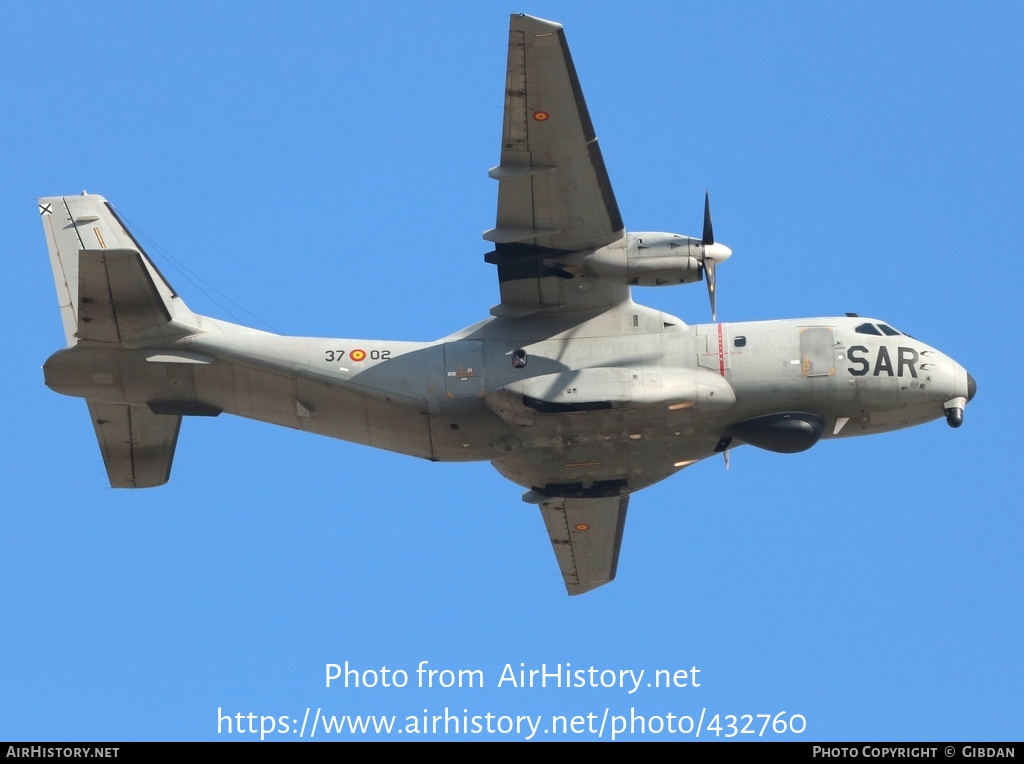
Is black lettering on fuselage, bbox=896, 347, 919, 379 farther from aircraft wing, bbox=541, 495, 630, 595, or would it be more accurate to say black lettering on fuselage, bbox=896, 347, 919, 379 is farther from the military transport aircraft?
aircraft wing, bbox=541, 495, 630, 595

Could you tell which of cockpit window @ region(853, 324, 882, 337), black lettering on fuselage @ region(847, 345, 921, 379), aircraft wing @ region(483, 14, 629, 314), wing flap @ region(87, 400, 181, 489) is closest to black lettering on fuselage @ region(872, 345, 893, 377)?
black lettering on fuselage @ region(847, 345, 921, 379)

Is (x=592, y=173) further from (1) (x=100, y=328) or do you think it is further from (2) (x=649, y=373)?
(1) (x=100, y=328)

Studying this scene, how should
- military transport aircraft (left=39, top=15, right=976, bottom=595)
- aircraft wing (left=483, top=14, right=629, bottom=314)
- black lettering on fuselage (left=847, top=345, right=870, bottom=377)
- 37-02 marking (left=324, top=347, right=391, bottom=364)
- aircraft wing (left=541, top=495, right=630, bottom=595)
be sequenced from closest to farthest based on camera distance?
aircraft wing (left=483, top=14, right=629, bottom=314)
military transport aircraft (left=39, top=15, right=976, bottom=595)
black lettering on fuselage (left=847, top=345, right=870, bottom=377)
37-02 marking (left=324, top=347, right=391, bottom=364)
aircraft wing (left=541, top=495, right=630, bottom=595)

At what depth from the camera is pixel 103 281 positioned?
29.5 meters

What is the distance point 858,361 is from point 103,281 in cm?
1336

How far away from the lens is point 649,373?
29859 millimetres

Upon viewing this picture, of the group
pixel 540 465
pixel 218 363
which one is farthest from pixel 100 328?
pixel 540 465

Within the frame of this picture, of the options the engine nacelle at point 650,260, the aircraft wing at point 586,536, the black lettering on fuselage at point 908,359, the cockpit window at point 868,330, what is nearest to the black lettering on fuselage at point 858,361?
the cockpit window at point 868,330

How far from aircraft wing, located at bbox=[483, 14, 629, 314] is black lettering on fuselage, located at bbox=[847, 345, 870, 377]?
4.23 metres

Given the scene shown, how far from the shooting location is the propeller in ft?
97.7

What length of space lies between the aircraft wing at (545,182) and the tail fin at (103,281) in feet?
19.5
